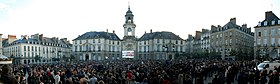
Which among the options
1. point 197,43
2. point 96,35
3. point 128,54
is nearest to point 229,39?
point 197,43

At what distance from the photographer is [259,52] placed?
50.1 m

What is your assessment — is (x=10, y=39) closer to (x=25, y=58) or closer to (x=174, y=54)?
(x=25, y=58)

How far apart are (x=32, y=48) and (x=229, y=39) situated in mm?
59687

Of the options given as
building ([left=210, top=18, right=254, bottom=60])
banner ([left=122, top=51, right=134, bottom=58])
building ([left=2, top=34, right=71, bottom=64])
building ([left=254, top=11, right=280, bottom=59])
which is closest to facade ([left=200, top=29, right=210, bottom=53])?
building ([left=210, top=18, right=254, bottom=60])

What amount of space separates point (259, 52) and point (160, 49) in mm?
31752

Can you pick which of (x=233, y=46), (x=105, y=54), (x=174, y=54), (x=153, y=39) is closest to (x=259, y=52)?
(x=233, y=46)

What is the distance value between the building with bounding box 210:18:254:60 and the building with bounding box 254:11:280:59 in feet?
17.5

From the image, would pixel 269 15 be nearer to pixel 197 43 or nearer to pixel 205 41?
pixel 205 41

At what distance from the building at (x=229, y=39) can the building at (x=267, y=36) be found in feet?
17.5

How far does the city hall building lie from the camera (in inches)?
2923

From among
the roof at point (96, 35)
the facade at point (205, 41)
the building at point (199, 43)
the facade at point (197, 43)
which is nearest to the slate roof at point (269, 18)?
the building at point (199, 43)

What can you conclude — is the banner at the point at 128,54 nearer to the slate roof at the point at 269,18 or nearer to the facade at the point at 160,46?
the facade at the point at 160,46

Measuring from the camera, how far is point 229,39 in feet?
199

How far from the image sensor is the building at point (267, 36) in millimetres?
47719
